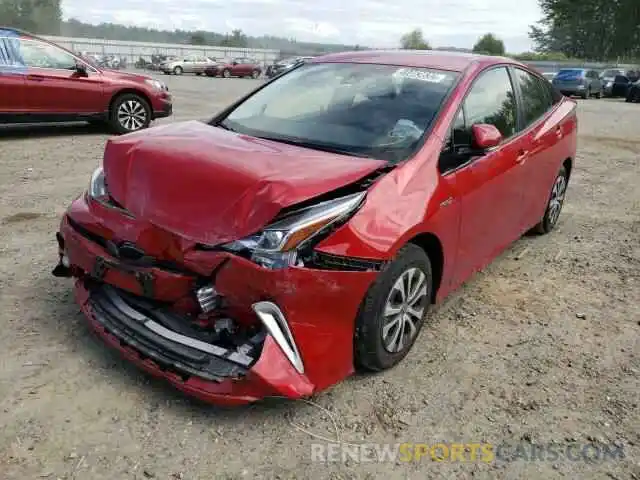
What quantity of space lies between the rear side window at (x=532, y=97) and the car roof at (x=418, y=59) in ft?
0.84

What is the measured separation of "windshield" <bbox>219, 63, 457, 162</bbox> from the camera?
3314 millimetres

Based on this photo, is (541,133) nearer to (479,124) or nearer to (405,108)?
(479,124)

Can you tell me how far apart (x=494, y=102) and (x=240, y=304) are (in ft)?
8.04

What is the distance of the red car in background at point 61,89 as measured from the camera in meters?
8.77

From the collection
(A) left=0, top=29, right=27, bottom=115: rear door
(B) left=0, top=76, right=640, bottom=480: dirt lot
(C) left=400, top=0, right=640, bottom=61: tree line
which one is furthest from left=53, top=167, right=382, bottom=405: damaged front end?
(C) left=400, top=0, right=640, bottom=61: tree line

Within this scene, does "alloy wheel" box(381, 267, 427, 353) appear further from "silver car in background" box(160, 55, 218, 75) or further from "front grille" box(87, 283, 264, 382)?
"silver car in background" box(160, 55, 218, 75)

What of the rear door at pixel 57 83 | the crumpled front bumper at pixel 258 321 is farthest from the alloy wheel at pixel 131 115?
the crumpled front bumper at pixel 258 321

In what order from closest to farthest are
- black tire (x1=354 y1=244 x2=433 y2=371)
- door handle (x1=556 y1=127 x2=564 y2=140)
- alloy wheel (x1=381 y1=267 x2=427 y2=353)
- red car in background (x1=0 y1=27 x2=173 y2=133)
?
black tire (x1=354 y1=244 x2=433 y2=371) → alloy wheel (x1=381 y1=267 x2=427 y2=353) → door handle (x1=556 y1=127 x2=564 y2=140) → red car in background (x1=0 y1=27 x2=173 y2=133)

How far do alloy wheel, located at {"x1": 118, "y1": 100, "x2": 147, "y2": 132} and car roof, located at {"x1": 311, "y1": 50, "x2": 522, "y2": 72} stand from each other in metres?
6.35

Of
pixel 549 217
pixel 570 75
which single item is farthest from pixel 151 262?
pixel 570 75

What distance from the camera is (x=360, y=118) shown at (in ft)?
11.5

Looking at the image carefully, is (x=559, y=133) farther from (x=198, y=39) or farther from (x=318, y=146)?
(x=198, y=39)

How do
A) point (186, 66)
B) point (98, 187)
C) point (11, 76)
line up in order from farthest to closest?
point (186, 66)
point (11, 76)
point (98, 187)

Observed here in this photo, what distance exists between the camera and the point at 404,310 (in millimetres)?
3051
